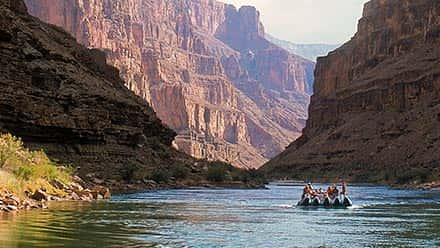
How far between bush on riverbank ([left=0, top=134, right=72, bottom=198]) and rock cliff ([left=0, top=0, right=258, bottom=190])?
19.1 meters

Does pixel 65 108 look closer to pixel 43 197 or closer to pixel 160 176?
pixel 160 176

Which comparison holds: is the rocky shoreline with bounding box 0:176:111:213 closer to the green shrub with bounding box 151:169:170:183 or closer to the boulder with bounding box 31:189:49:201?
the boulder with bounding box 31:189:49:201

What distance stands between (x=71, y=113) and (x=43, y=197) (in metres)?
Answer: 39.2

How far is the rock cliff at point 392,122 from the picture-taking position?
139500mm

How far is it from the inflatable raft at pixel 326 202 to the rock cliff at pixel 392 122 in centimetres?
6296

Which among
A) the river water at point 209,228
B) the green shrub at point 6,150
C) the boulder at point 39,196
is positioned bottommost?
the river water at point 209,228

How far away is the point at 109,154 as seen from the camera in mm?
91562

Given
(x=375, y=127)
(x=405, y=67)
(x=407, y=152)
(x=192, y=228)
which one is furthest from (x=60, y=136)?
(x=405, y=67)

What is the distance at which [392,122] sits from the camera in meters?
162

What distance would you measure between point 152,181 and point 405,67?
3886 inches

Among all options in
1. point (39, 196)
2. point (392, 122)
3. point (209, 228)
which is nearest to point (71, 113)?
point (39, 196)

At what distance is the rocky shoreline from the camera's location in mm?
39969

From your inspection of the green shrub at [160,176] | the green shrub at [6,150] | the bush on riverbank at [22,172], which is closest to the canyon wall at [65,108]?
the green shrub at [160,176]

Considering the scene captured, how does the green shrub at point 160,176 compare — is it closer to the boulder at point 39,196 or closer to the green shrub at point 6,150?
the green shrub at point 6,150
